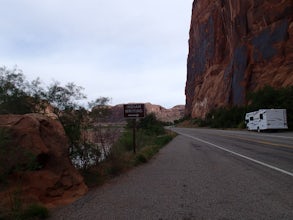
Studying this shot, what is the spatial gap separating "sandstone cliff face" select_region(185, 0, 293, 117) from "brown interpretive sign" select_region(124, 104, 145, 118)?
40.3m

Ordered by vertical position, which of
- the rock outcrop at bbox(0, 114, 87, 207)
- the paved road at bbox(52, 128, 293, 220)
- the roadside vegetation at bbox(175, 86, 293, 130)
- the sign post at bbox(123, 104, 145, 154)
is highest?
the roadside vegetation at bbox(175, 86, 293, 130)

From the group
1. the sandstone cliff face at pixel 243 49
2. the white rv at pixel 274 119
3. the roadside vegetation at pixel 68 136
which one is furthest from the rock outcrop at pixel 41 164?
the sandstone cliff face at pixel 243 49

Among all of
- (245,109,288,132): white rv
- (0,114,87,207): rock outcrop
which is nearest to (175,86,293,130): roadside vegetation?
(245,109,288,132): white rv

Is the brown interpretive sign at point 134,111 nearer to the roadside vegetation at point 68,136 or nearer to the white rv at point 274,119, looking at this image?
the roadside vegetation at point 68,136

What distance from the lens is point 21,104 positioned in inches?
401

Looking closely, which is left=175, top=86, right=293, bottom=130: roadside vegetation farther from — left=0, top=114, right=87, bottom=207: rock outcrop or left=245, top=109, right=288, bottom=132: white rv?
left=0, top=114, right=87, bottom=207: rock outcrop

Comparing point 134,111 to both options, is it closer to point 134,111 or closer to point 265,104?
point 134,111

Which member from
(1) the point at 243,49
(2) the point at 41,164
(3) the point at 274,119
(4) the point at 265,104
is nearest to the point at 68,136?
(2) the point at 41,164

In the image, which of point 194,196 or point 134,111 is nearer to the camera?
point 194,196

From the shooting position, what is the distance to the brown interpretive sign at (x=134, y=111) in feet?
58.5

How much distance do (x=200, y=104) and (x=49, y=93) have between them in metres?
97.4

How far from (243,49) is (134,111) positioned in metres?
55.0

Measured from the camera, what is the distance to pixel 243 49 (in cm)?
6850

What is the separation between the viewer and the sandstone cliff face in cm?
5766
